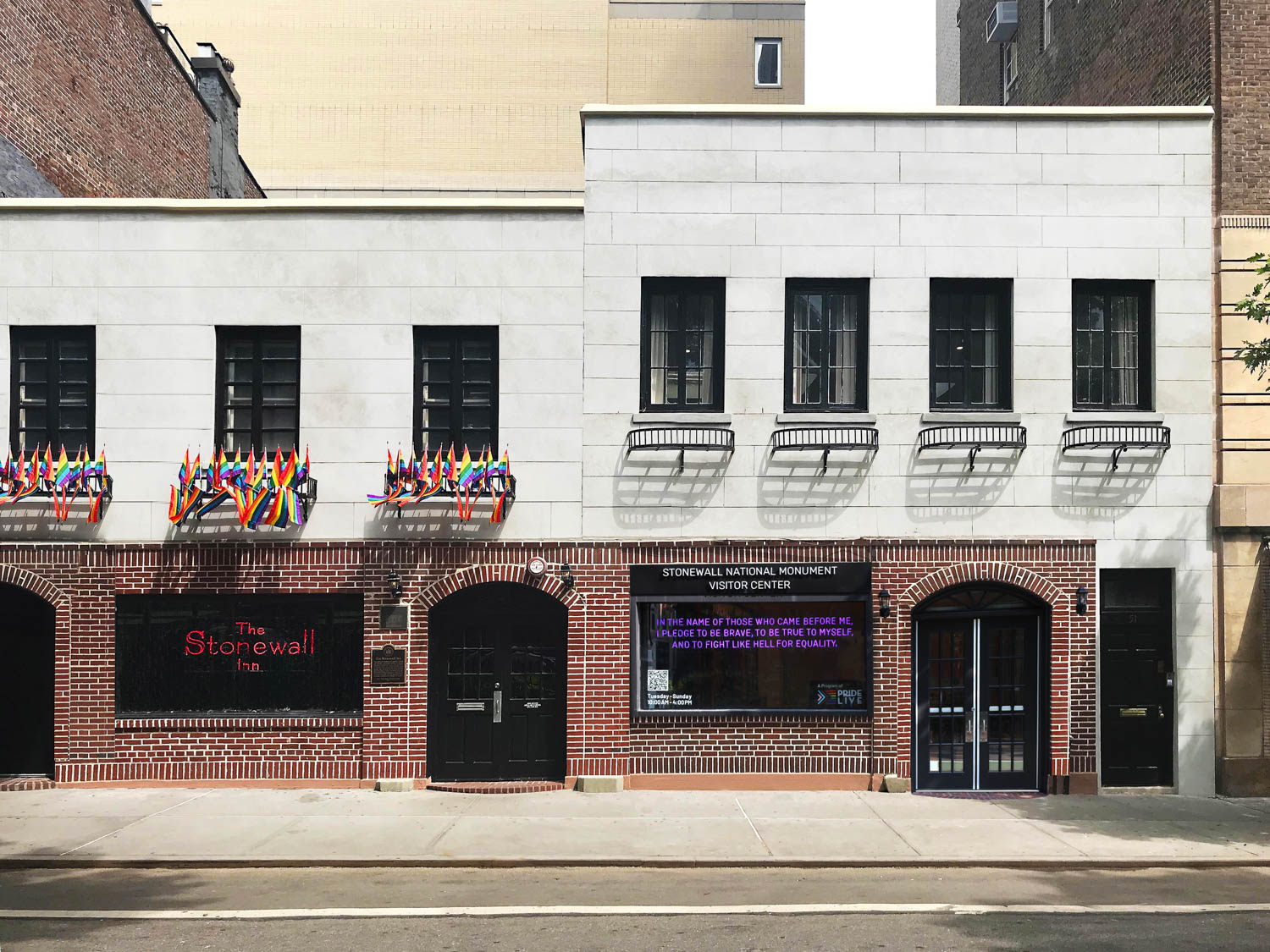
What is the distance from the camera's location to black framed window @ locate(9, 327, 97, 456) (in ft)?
49.6

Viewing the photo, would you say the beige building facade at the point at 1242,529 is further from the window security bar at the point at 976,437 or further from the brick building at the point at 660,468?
the window security bar at the point at 976,437

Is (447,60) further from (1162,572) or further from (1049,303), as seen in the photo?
(1162,572)

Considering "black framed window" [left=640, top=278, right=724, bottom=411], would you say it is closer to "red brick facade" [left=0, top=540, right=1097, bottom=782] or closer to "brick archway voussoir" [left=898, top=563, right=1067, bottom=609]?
"red brick facade" [left=0, top=540, right=1097, bottom=782]

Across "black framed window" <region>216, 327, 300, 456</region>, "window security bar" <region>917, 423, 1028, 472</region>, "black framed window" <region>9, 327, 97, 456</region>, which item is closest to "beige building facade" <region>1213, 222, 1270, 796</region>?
"window security bar" <region>917, 423, 1028, 472</region>

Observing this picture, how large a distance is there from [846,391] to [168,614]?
30.7ft

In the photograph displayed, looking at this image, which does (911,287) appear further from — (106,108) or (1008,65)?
(106,108)

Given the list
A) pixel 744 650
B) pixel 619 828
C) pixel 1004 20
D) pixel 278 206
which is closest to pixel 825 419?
pixel 744 650

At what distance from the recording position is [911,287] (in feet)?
49.5

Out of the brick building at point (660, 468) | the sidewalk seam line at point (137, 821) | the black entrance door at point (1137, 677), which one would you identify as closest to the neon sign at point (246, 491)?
the brick building at point (660, 468)

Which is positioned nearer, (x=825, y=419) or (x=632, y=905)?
(x=632, y=905)

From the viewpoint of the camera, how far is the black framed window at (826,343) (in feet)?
49.9

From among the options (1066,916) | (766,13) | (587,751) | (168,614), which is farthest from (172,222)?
(766,13)

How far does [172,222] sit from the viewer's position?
50.1 ft

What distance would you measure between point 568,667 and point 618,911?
5.35 meters
